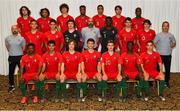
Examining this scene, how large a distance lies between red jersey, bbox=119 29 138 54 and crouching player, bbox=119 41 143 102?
698 millimetres

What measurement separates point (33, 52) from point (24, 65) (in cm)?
38

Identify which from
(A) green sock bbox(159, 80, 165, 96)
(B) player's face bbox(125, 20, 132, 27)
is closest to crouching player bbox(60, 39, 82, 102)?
(B) player's face bbox(125, 20, 132, 27)

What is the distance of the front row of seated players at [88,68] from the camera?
798 centimetres

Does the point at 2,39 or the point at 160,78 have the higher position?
the point at 2,39

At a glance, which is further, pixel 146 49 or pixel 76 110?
pixel 146 49

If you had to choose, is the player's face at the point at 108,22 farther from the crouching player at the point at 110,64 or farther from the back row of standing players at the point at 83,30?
the crouching player at the point at 110,64

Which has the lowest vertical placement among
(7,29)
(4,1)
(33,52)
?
(33,52)

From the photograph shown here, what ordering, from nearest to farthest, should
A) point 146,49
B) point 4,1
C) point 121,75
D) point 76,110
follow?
point 76,110 → point 121,75 → point 146,49 → point 4,1

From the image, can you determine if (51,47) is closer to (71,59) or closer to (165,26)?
(71,59)

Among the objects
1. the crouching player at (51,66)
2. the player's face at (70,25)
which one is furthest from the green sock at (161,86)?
the player's face at (70,25)

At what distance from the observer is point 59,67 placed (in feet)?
26.7

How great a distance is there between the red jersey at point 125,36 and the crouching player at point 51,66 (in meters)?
1.77

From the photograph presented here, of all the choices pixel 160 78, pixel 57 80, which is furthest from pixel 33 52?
pixel 160 78

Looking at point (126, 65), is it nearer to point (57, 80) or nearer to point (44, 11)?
point (57, 80)
